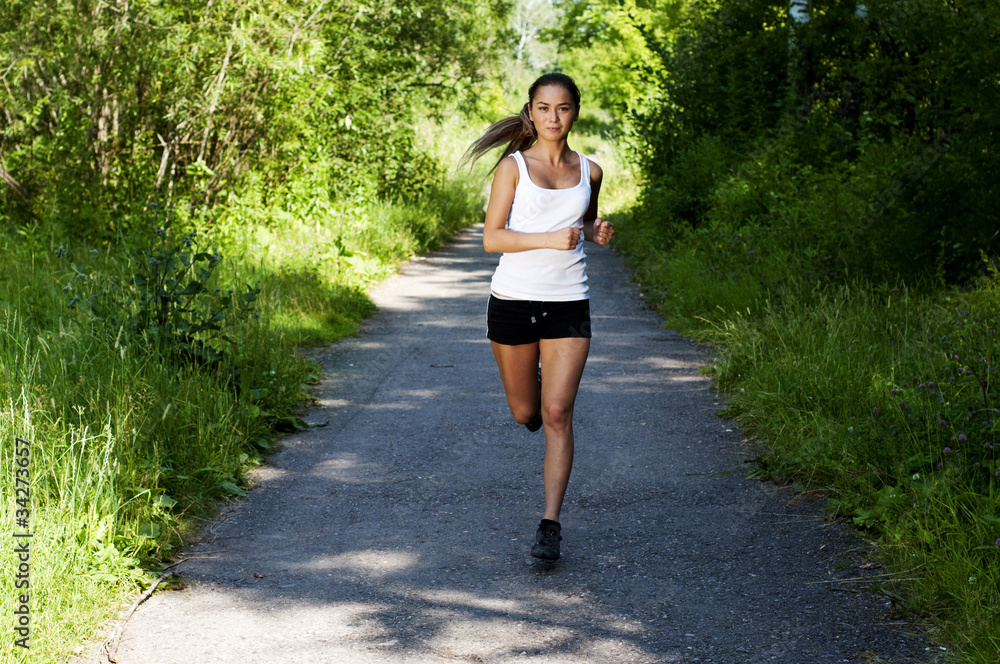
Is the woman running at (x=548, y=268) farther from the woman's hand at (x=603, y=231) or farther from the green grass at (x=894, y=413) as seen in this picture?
the green grass at (x=894, y=413)

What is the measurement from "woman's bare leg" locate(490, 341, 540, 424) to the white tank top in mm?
281

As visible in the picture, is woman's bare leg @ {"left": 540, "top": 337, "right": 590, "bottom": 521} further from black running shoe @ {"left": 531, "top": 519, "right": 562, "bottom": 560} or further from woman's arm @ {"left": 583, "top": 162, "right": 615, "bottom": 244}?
woman's arm @ {"left": 583, "top": 162, "right": 615, "bottom": 244}

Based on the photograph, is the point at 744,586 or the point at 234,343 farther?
the point at 234,343

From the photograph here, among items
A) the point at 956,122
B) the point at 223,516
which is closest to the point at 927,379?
the point at 956,122

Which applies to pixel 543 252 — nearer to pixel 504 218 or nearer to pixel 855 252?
pixel 504 218

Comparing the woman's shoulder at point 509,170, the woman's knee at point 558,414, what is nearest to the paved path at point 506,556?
the woman's knee at point 558,414

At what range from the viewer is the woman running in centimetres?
415

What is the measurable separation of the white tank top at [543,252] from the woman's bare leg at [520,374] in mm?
281

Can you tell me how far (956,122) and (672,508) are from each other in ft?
14.7

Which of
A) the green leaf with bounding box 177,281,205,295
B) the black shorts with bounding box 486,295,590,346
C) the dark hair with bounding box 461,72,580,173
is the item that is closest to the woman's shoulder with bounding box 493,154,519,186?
the dark hair with bounding box 461,72,580,173

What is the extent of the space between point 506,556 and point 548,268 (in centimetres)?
133

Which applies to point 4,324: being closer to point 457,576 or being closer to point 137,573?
point 137,573

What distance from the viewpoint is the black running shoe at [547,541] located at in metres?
4.14

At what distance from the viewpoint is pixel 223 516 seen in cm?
480
